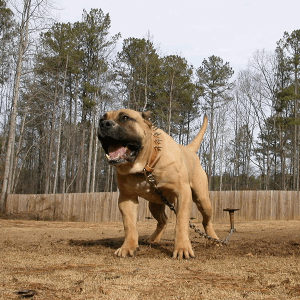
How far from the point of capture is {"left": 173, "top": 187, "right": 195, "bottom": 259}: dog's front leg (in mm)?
4125

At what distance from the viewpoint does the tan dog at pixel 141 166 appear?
4.08 m

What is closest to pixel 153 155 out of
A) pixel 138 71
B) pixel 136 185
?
pixel 136 185

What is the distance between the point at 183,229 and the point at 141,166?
881 millimetres

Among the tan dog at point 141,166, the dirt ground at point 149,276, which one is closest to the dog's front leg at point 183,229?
the tan dog at point 141,166

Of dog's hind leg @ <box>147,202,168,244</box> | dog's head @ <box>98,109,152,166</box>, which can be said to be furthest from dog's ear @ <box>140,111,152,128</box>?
dog's hind leg @ <box>147,202,168,244</box>

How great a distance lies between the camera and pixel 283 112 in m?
31.0

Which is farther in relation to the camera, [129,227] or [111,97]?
[111,97]

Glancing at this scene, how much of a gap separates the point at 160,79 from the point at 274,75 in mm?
11342

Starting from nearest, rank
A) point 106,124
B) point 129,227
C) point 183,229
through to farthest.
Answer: point 106,124, point 183,229, point 129,227

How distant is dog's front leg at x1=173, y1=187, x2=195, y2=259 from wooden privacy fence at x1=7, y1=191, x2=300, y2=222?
12.3 m

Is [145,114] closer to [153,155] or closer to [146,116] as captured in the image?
[146,116]

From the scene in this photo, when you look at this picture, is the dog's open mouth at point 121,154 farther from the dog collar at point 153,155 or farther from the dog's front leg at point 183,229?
the dog's front leg at point 183,229

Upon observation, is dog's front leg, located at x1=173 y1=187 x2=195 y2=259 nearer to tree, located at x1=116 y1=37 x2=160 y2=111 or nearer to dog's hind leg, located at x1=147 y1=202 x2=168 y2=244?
dog's hind leg, located at x1=147 y1=202 x2=168 y2=244

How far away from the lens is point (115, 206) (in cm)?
1845
